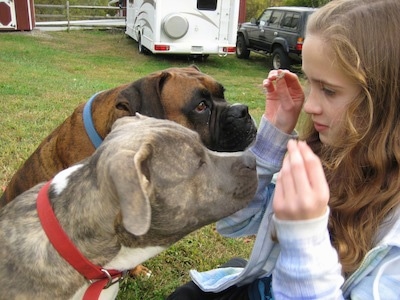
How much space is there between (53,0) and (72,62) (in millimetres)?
21959

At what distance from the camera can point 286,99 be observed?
2.98 meters

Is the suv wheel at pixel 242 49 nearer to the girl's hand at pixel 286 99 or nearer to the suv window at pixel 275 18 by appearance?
the suv window at pixel 275 18

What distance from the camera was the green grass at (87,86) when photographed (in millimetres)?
3967

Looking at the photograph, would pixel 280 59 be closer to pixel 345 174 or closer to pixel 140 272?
pixel 140 272

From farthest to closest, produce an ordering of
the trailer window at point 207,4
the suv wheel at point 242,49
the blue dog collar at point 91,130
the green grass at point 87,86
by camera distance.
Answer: the suv wheel at point 242,49
the trailer window at point 207,4
the green grass at point 87,86
the blue dog collar at point 91,130

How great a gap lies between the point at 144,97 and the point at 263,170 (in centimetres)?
109

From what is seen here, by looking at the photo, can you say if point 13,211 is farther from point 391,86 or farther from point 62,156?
A: point 391,86

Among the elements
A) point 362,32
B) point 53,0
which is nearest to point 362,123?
point 362,32

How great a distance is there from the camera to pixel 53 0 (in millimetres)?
34406

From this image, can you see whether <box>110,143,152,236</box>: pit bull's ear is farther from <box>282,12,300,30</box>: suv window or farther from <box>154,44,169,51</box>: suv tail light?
<box>282,12,300,30</box>: suv window

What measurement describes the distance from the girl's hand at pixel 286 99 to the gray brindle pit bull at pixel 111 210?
1.84ft

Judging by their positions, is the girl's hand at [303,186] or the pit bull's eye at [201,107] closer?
the girl's hand at [303,186]

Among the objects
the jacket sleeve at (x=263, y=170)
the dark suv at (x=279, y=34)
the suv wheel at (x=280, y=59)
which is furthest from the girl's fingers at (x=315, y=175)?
the suv wheel at (x=280, y=59)

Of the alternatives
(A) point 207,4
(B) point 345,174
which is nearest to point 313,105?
(B) point 345,174
